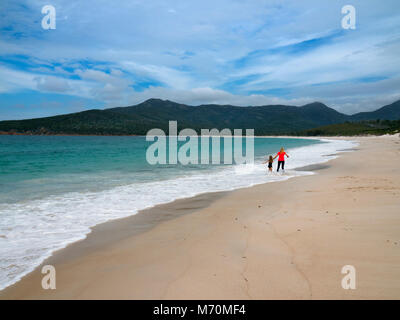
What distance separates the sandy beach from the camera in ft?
11.0

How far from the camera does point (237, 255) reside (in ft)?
14.4

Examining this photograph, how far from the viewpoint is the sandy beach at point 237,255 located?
3.34 metres

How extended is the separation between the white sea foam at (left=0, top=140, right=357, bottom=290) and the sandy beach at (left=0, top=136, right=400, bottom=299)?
46cm

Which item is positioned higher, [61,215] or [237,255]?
[237,255]

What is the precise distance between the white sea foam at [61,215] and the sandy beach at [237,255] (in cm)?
46

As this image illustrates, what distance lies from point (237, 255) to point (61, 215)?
18.8 ft

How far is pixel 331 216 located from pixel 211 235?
10.6ft

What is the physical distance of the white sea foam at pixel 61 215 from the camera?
15.7ft

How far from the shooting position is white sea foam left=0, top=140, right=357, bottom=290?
15.7 ft

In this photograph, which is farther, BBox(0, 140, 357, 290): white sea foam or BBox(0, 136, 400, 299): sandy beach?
BBox(0, 140, 357, 290): white sea foam

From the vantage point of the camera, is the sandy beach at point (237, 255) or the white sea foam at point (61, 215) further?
the white sea foam at point (61, 215)

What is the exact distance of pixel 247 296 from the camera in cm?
316

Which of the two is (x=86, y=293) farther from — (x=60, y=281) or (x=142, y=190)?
(x=142, y=190)
